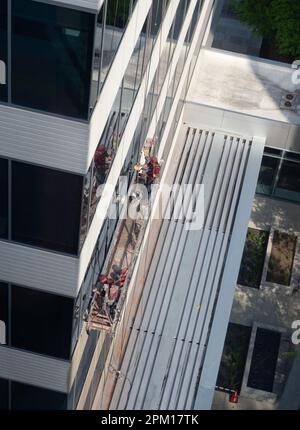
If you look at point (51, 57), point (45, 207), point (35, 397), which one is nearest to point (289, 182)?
point (35, 397)

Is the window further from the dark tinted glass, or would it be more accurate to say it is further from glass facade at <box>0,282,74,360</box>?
glass facade at <box>0,282,74,360</box>

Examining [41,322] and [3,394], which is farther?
[3,394]

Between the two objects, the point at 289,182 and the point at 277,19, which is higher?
the point at 277,19

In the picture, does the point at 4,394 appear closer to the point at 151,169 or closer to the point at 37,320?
the point at 37,320

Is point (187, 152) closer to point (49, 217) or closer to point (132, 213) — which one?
point (132, 213)

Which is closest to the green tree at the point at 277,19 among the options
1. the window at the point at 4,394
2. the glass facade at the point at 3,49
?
the window at the point at 4,394

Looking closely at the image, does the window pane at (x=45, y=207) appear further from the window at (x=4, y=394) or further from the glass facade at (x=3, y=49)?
the window at (x=4, y=394)
